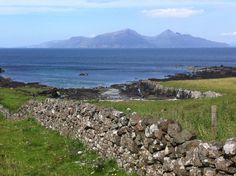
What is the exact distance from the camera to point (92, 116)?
77.6ft

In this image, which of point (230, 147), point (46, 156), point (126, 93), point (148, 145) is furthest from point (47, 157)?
point (126, 93)

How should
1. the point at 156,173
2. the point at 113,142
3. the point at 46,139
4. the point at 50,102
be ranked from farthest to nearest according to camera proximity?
the point at 50,102, the point at 46,139, the point at 113,142, the point at 156,173

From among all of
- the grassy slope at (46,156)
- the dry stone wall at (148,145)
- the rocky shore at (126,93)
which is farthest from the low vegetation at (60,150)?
the rocky shore at (126,93)

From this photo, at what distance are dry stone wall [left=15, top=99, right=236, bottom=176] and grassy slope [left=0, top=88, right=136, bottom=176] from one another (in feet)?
2.01

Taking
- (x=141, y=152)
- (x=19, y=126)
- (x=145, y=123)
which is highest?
(x=145, y=123)

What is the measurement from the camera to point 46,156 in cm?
2259

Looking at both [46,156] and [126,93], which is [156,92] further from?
[46,156]

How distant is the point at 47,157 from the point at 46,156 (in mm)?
278

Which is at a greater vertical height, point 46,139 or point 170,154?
point 170,154

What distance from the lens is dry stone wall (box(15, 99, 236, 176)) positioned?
41.7ft

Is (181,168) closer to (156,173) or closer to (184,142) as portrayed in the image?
(184,142)

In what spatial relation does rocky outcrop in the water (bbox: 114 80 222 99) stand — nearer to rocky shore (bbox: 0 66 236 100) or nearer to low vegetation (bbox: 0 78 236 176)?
rocky shore (bbox: 0 66 236 100)

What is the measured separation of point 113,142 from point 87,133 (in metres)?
3.97

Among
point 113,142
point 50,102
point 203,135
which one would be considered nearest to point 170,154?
point 203,135
